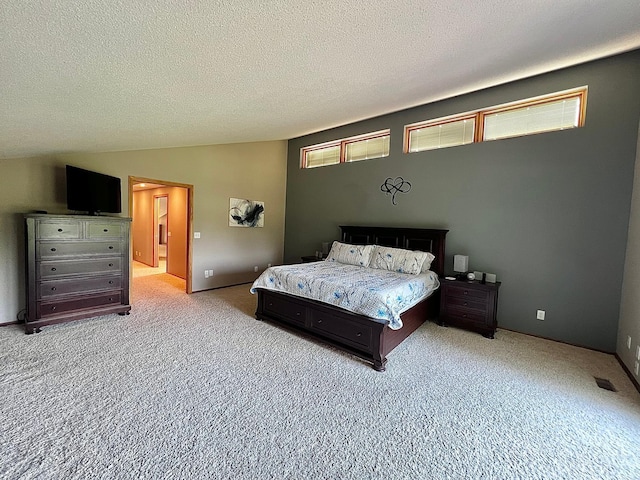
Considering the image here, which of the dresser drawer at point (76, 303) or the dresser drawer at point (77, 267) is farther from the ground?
the dresser drawer at point (77, 267)

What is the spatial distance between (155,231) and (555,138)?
8723mm

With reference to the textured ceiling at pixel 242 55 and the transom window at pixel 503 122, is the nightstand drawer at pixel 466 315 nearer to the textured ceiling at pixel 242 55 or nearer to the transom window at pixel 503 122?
the transom window at pixel 503 122

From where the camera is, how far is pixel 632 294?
2.62 m

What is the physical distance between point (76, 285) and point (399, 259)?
419cm

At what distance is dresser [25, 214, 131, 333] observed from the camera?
3.02 metres

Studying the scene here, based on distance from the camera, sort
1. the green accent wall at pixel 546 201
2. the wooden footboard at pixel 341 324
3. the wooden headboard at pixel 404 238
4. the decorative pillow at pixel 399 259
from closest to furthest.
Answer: the wooden footboard at pixel 341 324
the green accent wall at pixel 546 201
the decorative pillow at pixel 399 259
the wooden headboard at pixel 404 238

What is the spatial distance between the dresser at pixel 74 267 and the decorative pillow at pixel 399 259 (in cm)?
357

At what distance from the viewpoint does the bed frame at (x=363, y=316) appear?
2619mm

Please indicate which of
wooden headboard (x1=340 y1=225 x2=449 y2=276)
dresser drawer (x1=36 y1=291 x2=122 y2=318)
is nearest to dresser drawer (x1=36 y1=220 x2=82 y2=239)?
dresser drawer (x1=36 y1=291 x2=122 y2=318)

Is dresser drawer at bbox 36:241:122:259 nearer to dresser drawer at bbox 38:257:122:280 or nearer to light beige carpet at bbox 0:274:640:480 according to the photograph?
dresser drawer at bbox 38:257:122:280

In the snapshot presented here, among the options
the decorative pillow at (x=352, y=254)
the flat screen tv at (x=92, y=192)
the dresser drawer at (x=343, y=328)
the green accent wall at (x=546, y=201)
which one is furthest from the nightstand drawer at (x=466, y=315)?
the flat screen tv at (x=92, y=192)

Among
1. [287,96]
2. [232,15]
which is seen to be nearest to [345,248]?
[287,96]

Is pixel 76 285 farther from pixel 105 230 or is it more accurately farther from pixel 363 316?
pixel 363 316

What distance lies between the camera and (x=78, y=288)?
3.34 m
